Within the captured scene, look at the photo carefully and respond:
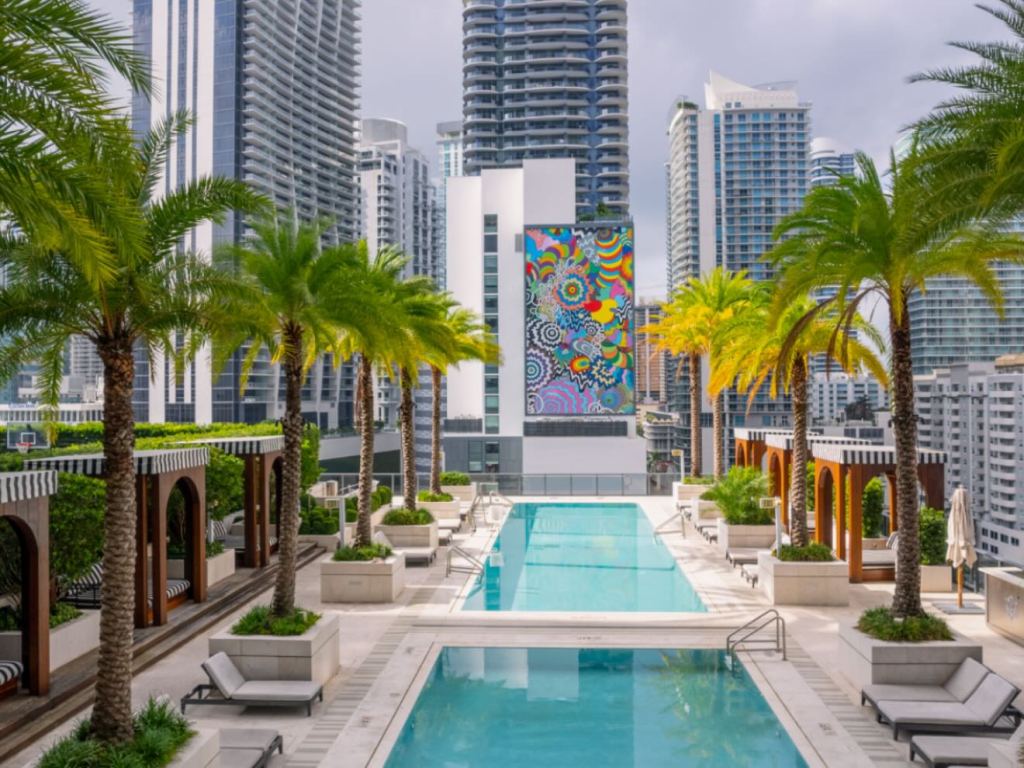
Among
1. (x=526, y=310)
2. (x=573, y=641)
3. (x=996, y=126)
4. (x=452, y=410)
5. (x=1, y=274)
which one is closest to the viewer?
(x=996, y=126)

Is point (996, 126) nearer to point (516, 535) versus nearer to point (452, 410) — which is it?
point (516, 535)

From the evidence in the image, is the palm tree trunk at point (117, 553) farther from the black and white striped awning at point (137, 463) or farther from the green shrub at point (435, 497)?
the green shrub at point (435, 497)

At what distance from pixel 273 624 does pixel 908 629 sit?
834 centimetres

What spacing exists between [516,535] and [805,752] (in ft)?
57.2

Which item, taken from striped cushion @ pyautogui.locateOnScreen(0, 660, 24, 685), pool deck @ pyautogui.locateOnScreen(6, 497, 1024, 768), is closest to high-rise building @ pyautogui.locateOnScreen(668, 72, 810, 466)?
pool deck @ pyautogui.locateOnScreen(6, 497, 1024, 768)

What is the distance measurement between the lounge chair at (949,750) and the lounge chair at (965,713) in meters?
0.26

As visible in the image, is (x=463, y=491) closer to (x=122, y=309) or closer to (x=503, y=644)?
(x=503, y=644)

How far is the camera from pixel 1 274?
938 cm


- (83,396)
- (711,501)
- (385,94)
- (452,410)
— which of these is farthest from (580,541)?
(385,94)

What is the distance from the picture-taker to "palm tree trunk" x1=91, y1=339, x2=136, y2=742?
8.12 meters

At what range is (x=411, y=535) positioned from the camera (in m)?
22.4

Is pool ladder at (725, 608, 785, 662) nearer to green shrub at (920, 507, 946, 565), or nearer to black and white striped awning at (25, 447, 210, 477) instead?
green shrub at (920, 507, 946, 565)

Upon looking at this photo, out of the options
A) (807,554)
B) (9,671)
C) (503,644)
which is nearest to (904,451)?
(807,554)

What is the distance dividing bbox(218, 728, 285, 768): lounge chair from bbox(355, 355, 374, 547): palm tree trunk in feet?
27.5
